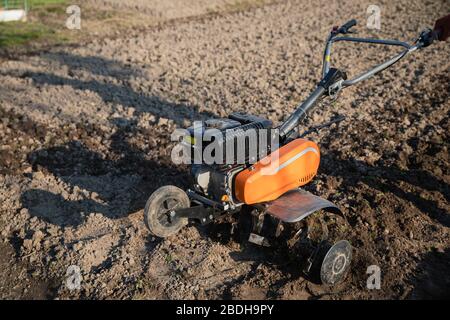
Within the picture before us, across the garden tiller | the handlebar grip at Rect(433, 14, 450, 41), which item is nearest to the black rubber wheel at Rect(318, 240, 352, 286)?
the garden tiller

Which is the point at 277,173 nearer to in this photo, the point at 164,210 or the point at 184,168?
the point at 164,210

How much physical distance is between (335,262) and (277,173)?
93cm

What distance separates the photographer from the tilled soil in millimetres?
4848

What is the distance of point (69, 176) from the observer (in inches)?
258

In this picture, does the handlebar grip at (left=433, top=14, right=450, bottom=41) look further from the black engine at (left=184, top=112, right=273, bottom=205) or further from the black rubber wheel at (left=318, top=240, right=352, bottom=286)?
the black rubber wheel at (left=318, top=240, right=352, bottom=286)

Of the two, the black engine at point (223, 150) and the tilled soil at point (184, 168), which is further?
the tilled soil at point (184, 168)

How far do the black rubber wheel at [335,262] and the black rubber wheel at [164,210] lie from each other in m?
1.34

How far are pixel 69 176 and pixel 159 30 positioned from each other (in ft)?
25.6

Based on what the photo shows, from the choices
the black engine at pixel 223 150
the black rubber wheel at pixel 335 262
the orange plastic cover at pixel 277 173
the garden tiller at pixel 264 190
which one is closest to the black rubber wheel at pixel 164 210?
the garden tiller at pixel 264 190

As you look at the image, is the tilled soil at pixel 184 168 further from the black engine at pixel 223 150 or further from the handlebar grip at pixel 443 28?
the handlebar grip at pixel 443 28

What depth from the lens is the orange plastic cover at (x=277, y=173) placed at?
4695 millimetres

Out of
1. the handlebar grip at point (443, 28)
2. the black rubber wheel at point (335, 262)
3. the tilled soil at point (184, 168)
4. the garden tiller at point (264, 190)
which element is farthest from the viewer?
the handlebar grip at point (443, 28)

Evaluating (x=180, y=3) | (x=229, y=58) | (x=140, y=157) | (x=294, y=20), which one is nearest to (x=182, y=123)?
(x=140, y=157)
